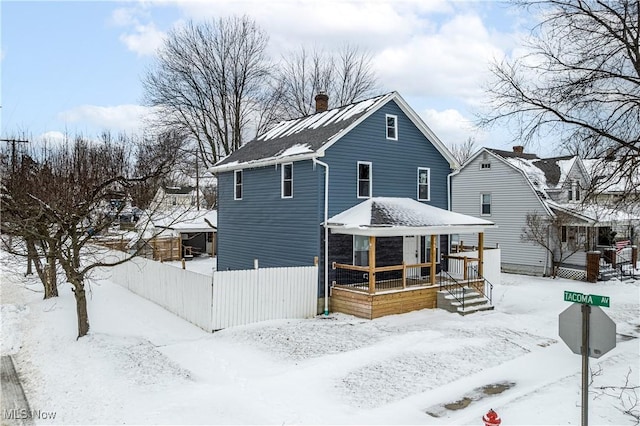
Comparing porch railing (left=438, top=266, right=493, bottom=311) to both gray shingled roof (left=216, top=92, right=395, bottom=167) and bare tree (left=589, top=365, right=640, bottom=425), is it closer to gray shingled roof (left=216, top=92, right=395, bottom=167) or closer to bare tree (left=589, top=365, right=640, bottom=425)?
gray shingled roof (left=216, top=92, right=395, bottom=167)

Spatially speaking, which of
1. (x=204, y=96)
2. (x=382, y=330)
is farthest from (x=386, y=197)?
(x=204, y=96)

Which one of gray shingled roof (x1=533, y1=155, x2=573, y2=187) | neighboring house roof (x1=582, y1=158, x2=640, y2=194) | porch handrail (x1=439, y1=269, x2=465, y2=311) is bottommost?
porch handrail (x1=439, y1=269, x2=465, y2=311)

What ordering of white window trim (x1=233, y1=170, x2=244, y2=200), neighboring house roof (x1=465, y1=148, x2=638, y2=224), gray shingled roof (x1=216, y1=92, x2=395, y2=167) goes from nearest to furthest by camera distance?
1. gray shingled roof (x1=216, y1=92, x2=395, y2=167)
2. white window trim (x1=233, y1=170, x2=244, y2=200)
3. neighboring house roof (x1=465, y1=148, x2=638, y2=224)

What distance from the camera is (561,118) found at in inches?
388

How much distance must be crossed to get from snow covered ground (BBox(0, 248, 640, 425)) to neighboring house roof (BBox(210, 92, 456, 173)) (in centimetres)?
616

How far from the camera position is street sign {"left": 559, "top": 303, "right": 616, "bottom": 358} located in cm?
528

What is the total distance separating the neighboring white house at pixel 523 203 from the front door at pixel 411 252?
9.67m

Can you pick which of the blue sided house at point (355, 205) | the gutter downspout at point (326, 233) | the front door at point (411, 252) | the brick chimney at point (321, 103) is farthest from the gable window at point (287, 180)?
the brick chimney at point (321, 103)

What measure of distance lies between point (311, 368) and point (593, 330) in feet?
20.2

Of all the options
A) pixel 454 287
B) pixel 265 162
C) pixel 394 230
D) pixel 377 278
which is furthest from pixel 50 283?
pixel 454 287

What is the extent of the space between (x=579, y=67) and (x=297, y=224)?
407 inches

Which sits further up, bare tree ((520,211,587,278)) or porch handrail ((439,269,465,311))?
bare tree ((520,211,587,278))

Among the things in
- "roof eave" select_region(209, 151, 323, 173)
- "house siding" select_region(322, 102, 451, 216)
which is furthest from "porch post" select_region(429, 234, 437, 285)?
"roof eave" select_region(209, 151, 323, 173)

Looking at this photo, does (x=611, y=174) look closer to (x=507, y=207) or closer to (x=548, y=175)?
(x=507, y=207)
